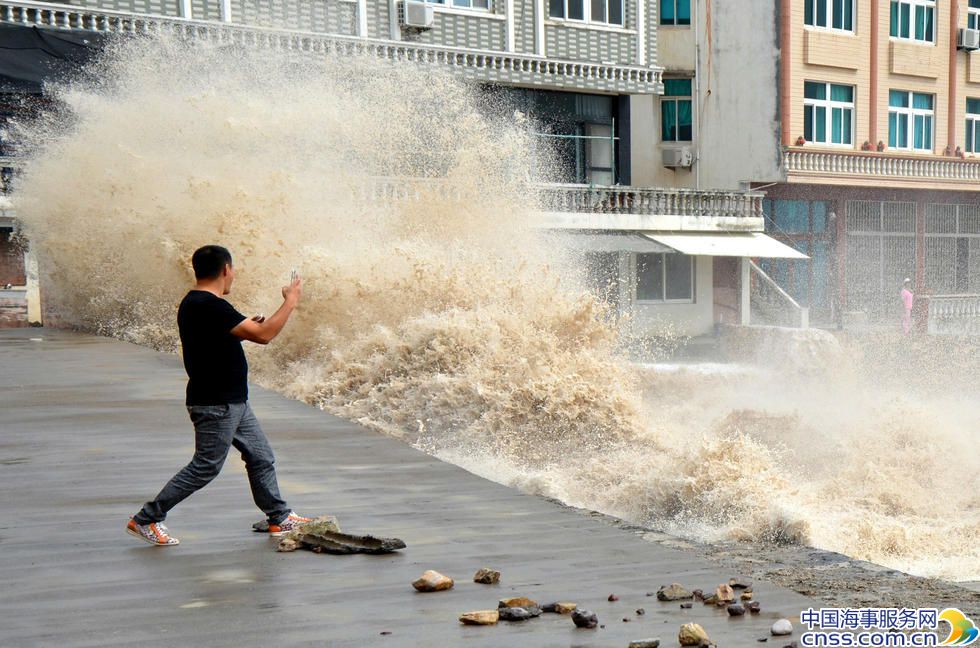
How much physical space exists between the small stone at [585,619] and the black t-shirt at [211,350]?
2.23 metres

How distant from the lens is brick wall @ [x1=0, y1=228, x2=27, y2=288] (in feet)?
63.4

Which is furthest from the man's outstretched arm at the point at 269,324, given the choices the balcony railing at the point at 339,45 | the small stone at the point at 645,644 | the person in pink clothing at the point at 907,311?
the person in pink clothing at the point at 907,311

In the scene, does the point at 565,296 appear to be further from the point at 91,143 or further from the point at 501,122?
the point at 501,122

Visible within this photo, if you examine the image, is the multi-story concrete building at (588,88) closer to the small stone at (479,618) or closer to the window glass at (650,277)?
the window glass at (650,277)

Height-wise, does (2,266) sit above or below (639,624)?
above

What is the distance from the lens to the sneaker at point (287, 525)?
20.0 feet

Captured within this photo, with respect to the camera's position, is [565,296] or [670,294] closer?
[565,296]

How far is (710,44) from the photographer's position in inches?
1191

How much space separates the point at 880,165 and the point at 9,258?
75.8 feet

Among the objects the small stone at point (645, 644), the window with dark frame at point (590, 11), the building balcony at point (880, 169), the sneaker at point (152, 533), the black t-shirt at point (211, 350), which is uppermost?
the window with dark frame at point (590, 11)

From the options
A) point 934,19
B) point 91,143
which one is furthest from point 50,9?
point 934,19

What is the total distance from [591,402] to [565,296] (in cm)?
363

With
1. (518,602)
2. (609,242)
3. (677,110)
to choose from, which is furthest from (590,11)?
(518,602)

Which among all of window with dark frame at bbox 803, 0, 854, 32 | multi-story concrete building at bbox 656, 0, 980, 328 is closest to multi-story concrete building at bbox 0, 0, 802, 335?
multi-story concrete building at bbox 656, 0, 980, 328
